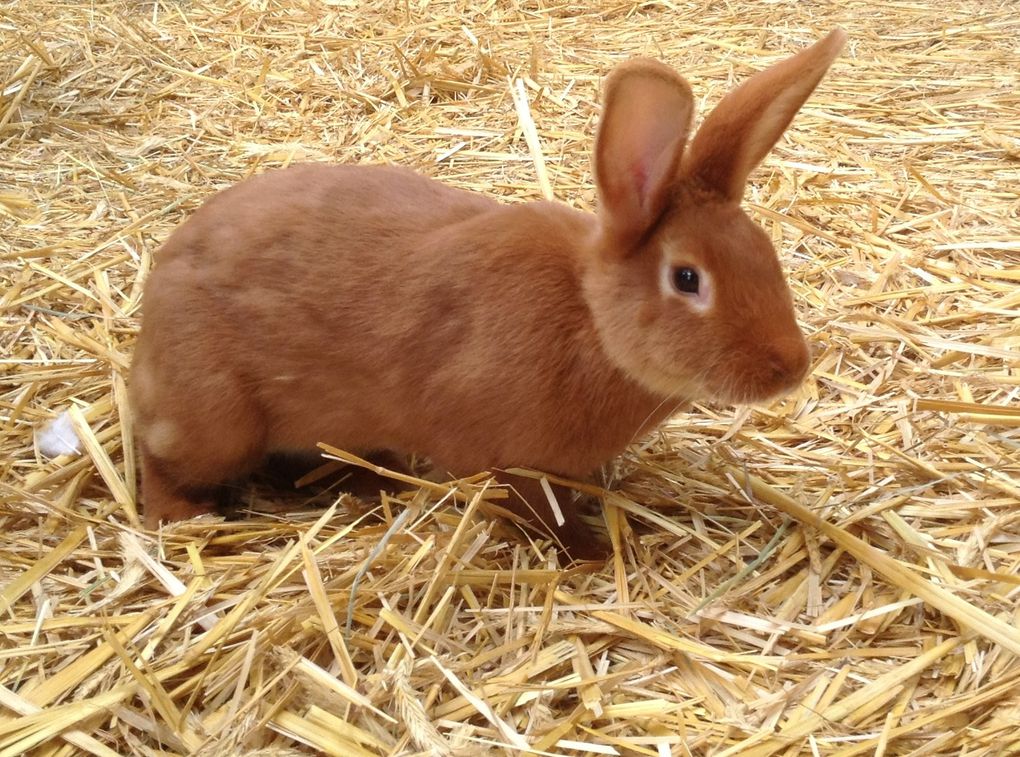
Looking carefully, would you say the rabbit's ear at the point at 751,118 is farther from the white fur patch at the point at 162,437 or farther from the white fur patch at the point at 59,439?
the white fur patch at the point at 59,439

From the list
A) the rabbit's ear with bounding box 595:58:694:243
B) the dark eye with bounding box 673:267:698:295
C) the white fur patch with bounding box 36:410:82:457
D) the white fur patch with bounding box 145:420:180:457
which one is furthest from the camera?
the white fur patch with bounding box 36:410:82:457

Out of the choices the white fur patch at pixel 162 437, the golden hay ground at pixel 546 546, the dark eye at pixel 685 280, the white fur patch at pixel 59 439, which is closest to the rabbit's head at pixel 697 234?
the dark eye at pixel 685 280

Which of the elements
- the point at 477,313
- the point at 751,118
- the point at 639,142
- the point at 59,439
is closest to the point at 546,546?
the point at 477,313

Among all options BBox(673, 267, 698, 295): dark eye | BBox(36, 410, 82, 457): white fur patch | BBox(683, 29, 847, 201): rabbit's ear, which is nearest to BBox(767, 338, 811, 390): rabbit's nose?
BBox(673, 267, 698, 295): dark eye

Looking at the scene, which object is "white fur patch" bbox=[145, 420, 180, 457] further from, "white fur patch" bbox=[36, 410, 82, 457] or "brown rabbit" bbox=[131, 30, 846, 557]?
"white fur patch" bbox=[36, 410, 82, 457]

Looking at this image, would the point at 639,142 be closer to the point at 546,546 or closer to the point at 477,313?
the point at 477,313

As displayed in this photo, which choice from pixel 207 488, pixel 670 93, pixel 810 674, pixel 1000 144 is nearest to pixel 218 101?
pixel 207 488

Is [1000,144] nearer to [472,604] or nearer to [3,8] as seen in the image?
[472,604]
